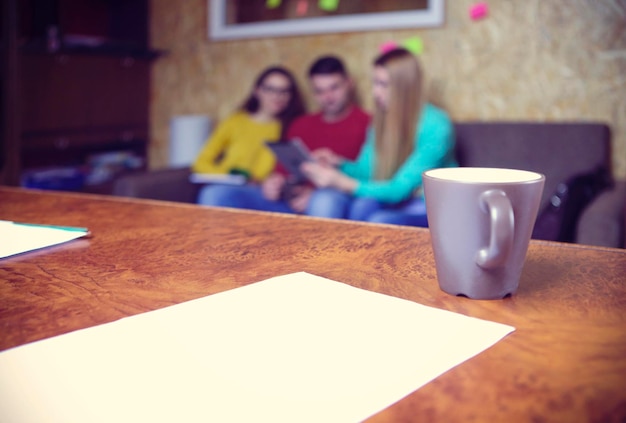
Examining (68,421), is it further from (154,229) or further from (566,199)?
(566,199)

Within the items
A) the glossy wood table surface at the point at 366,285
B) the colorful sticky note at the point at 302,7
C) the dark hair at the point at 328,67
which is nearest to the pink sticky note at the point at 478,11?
the dark hair at the point at 328,67

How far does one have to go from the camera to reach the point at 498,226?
431 millimetres

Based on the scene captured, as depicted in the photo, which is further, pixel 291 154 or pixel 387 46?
pixel 387 46

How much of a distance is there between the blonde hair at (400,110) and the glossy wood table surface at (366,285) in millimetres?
1632

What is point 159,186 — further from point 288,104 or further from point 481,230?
point 481,230

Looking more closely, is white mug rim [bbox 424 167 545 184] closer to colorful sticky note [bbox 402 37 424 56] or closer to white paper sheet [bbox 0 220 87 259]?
white paper sheet [bbox 0 220 87 259]

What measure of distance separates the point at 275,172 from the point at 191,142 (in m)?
0.56

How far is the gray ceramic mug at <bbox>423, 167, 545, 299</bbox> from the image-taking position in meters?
0.44

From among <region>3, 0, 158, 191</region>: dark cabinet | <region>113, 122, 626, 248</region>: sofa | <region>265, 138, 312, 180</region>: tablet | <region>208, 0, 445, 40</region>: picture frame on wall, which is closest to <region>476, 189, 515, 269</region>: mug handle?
<region>113, 122, 626, 248</region>: sofa

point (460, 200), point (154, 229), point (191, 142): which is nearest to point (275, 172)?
point (191, 142)

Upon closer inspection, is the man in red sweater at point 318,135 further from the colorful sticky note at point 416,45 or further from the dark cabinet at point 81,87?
the dark cabinet at point 81,87

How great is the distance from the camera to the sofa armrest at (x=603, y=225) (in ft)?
5.50

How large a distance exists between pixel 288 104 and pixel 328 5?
1.69 feet

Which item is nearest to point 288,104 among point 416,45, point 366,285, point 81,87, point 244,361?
point 416,45
